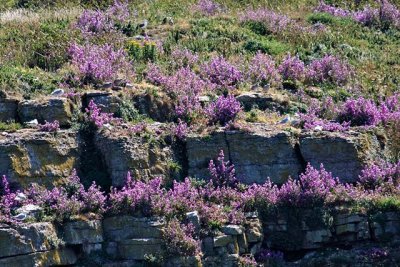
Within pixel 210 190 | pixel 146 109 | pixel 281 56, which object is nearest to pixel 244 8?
pixel 281 56

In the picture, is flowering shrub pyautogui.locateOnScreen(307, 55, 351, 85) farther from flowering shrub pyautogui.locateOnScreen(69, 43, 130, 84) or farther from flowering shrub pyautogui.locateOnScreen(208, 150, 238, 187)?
flowering shrub pyautogui.locateOnScreen(208, 150, 238, 187)

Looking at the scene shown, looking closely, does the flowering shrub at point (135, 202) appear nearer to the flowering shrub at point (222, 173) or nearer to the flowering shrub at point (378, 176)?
the flowering shrub at point (222, 173)

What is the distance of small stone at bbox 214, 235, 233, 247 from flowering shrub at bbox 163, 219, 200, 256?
348 mm

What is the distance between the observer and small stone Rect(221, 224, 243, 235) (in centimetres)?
1395

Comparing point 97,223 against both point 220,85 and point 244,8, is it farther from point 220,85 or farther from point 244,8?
point 244,8

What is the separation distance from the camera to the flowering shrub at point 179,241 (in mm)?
13531

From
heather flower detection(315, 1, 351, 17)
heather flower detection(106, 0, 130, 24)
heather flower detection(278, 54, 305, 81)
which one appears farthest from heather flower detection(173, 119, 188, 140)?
heather flower detection(315, 1, 351, 17)

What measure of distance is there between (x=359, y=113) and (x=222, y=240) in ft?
16.0

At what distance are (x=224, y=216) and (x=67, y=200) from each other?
265cm

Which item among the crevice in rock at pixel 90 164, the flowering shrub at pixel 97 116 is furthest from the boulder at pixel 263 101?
the crevice in rock at pixel 90 164

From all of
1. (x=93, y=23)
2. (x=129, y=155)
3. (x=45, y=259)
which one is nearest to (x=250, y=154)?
(x=129, y=155)

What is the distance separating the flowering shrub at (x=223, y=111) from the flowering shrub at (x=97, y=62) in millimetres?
2132

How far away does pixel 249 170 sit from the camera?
50.5 ft

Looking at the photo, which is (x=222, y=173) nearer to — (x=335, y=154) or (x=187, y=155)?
(x=187, y=155)
